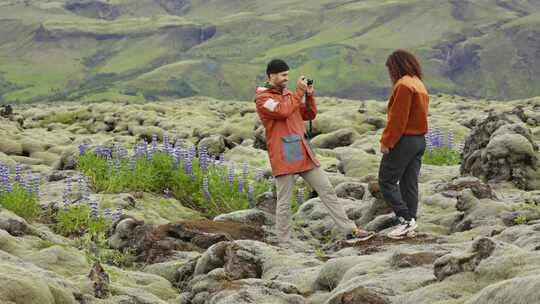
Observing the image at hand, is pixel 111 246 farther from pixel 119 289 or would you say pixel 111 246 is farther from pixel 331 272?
pixel 331 272

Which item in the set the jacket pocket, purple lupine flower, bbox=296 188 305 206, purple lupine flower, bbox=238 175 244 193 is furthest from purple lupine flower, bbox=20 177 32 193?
purple lupine flower, bbox=296 188 305 206

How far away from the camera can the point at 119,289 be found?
9516 millimetres

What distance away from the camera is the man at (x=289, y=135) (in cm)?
1368

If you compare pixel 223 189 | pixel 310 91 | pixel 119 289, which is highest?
pixel 310 91

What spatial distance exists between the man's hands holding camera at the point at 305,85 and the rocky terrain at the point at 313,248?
3.18 meters

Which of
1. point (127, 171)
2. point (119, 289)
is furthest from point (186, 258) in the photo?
point (127, 171)

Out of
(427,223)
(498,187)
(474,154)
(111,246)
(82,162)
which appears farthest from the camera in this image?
(82,162)

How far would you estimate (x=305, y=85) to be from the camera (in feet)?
44.7

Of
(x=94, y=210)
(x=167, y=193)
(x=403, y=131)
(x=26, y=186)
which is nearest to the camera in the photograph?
(x=403, y=131)

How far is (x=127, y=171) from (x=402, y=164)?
967 cm

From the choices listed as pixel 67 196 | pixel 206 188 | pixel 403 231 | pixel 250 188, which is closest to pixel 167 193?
pixel 206 188

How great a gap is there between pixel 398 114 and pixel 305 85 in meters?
1.95

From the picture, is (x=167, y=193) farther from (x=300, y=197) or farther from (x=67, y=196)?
(x=300, y=197)

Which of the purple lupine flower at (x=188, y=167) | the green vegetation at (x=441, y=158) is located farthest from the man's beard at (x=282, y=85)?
the green vegetation at (x=441, y=158)
